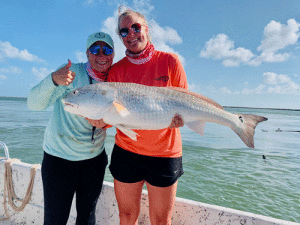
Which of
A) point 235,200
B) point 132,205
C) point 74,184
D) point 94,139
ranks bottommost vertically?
point 235,200

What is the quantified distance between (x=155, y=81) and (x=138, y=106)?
16.6 inches

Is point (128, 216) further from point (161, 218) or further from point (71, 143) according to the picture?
point (71, 143)

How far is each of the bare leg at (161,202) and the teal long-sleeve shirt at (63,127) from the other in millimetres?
933

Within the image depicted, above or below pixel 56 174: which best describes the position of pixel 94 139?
above

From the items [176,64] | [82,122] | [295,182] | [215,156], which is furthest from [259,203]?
[82,122]

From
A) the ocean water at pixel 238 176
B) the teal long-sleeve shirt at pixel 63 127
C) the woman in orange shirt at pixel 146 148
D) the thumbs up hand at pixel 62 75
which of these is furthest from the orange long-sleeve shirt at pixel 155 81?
the ocean water at pixel 238 176

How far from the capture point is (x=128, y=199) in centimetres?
236

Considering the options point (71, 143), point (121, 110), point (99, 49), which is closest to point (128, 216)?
point (71, 143)

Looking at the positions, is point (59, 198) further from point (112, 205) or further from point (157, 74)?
point (157, 74)

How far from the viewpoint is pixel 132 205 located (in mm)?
2389

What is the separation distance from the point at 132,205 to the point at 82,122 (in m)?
1.24

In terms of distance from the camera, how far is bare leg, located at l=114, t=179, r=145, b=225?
2340 mm

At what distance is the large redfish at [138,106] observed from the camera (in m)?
2.22

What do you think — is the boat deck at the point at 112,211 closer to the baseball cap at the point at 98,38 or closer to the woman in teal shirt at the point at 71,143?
the woman in teal shirt at the point at 71,143
